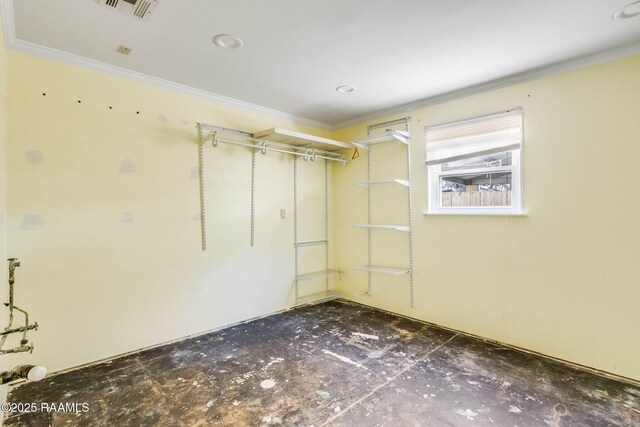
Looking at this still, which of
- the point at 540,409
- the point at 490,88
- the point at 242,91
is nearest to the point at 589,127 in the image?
the point at 490,88

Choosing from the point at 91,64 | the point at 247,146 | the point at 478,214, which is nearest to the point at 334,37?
the point at 247,146

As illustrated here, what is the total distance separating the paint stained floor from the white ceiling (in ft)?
8.06

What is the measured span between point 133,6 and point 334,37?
4.13ft

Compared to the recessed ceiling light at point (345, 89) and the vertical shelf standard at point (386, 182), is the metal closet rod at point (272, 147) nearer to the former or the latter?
the vertical shelf standard at point (386, 182)

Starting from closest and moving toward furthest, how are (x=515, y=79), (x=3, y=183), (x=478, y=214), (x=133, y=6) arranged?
(x=133, y=6) < (x=3, y=183) < (x=515, y=79) < (x=478, y=214)

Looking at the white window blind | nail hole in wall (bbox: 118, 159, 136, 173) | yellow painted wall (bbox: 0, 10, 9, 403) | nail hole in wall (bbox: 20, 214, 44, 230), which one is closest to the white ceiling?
yellow painted wall (bbox: 0, 10, 9, 403)

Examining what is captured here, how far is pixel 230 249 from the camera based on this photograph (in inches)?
131

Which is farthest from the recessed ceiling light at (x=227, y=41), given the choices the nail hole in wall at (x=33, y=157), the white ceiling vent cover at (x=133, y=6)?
the nail hole in wall at (x=33, y=157)

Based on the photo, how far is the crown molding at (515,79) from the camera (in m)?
2.28

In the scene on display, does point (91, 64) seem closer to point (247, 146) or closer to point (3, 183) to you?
point (3, 183)

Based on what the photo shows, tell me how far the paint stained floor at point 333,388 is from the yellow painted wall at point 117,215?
0.30 meters

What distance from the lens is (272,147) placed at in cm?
367

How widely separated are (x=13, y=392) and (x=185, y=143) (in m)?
2.26

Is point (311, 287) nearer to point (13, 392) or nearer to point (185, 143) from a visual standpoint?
point (185, 143)
